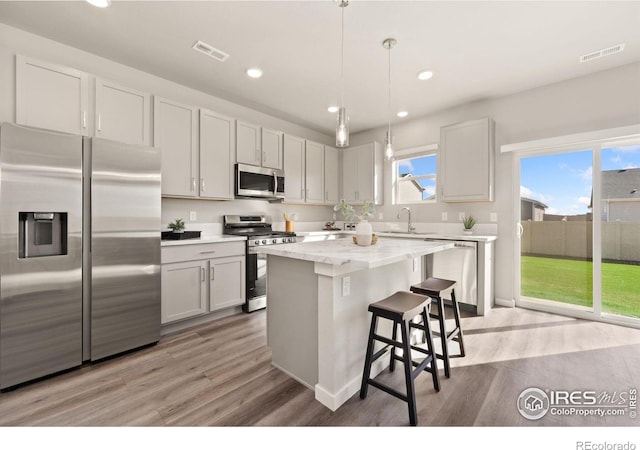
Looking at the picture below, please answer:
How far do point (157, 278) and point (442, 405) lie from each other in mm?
2447

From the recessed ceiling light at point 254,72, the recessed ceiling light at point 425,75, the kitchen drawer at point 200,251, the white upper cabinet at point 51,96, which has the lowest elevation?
the kitchen drawer at point 200,251

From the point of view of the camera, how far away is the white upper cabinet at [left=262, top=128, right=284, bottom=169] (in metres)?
3.98

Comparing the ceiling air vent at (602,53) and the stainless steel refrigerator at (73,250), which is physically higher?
the ceiling air vent at (602,53)

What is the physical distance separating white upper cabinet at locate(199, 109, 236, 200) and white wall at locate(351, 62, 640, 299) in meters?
2.71

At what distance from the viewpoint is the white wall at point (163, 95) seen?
2268 mm

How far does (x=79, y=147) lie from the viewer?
2.13 metres

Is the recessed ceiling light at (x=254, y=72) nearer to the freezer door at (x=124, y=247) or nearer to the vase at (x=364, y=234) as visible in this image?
the freezer door at (x=124, y=247)

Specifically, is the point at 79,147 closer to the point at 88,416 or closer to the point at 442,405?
the point at 88,416

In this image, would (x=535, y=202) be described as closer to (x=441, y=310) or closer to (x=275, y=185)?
(x=441, y=310)

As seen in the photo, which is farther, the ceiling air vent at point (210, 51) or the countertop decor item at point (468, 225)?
the countertop decor item at point (468, 225)

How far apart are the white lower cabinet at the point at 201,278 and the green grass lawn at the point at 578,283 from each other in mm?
3638

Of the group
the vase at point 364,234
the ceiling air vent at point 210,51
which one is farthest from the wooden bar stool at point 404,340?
the ceiling air vent at point 210,51

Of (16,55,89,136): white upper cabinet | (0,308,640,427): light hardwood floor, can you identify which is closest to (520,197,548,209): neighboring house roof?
(0,308,640,427): light hardwood floor

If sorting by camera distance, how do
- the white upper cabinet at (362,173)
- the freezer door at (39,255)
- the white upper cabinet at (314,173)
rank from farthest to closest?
the white upper cabinet at (362,173) < the white upper cabinet at (314,173) < the freezer door at (39,255)
